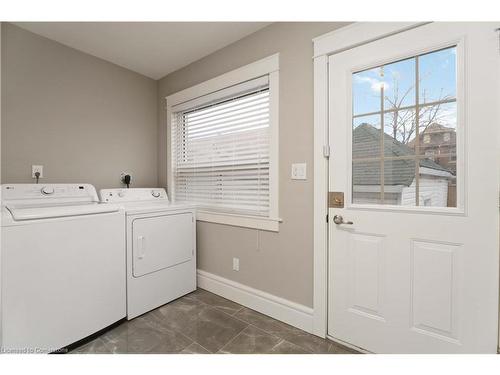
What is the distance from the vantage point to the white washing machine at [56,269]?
4.28 feet

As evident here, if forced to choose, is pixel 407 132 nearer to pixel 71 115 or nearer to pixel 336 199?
pixel 336 199

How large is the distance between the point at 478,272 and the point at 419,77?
3.50 feet

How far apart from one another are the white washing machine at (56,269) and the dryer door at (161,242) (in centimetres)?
13

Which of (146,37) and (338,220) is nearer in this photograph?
(338,220)

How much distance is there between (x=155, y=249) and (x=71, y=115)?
1.51m

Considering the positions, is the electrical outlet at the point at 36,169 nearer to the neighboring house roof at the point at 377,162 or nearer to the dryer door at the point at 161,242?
the dryer door at the point at 161,242

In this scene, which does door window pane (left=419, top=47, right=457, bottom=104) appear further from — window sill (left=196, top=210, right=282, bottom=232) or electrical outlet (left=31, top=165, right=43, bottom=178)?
electrical outlet (left=31, top=165, right=43, bottom=178)

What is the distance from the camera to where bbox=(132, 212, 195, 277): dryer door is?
1.91m

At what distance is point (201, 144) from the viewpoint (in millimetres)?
2451

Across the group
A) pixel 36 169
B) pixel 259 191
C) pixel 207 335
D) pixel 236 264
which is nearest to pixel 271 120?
pixel 259 191

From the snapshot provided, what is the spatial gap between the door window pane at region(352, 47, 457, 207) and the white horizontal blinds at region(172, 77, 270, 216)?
2.42 ft

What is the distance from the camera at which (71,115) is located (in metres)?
2.21

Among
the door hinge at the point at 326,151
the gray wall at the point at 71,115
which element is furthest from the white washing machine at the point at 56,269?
the door hinge at the point at 326,151

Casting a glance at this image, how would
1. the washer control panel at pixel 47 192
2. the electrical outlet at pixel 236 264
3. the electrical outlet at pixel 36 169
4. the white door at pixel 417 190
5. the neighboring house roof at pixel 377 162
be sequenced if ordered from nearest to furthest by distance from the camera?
the white door at pixel 417 190 < the neighboring house roof at pixel 377 162 < the washer control panel at pixel 47 192 < the electrical outlet at pixel 36 169 < the electrical outlet at pixel 236 264
